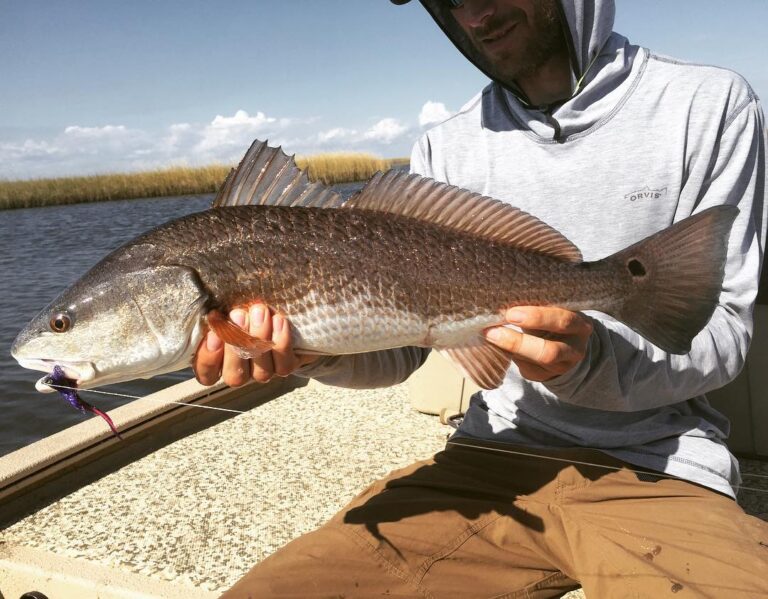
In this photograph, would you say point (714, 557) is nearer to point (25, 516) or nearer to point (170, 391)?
point (25, 516)

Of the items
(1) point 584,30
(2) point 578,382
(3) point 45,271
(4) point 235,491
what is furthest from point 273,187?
(3) point 45,271

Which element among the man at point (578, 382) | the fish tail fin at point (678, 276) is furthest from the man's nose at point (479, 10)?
the fish tail fin at point (678, 276)

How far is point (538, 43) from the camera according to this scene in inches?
114

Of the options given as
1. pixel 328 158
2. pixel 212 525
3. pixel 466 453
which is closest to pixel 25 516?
pixel 212 525

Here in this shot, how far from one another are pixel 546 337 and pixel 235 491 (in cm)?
252

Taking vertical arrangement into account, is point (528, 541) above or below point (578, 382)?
below

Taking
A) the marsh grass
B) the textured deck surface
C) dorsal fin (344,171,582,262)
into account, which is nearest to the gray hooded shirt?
dorsal fin (344,171,582,262)

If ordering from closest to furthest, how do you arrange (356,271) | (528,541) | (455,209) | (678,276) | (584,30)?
(678,276) < (356,271) < (455,209) < (528,541) < (584,30)

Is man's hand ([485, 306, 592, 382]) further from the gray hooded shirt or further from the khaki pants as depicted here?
the khaki pants

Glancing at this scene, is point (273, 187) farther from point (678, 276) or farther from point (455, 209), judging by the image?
point (678, 276)

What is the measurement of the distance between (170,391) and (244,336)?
2.99 metres

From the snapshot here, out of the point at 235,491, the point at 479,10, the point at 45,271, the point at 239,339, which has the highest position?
the point at 479,10

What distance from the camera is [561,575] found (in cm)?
248

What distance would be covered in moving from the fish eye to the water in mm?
6149
